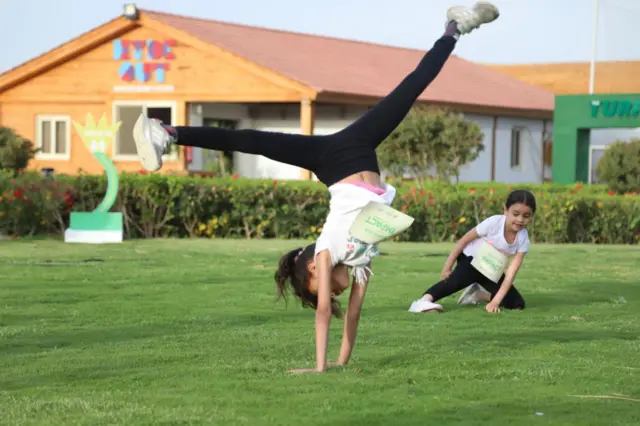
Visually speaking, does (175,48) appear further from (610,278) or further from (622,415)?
(622,415)

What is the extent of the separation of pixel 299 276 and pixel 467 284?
3.82m

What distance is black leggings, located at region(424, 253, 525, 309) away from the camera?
Result: 10273 millimetres

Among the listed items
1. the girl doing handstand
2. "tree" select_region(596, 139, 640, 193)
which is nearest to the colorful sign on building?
"tree" select_region(596, 139, 640, 193)

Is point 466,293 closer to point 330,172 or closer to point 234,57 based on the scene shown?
point 330,172

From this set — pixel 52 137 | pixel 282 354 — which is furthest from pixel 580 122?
pixel 282 354

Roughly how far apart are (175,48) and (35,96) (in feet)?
17.1

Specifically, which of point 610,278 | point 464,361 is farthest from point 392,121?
point 610,278

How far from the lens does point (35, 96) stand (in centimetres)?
3541

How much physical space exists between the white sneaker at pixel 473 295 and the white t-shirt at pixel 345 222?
164 inches

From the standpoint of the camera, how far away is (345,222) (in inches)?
260

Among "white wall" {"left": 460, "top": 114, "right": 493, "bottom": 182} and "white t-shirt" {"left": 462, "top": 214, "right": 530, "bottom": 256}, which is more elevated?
"white wall" {"left": 460, "top": 114, "right": 493, "bottom": 182}

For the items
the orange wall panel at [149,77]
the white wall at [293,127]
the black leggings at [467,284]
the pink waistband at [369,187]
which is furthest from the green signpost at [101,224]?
the white wall at [293,127]

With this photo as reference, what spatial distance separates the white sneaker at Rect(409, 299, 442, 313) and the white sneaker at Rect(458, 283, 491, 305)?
0.75 meters

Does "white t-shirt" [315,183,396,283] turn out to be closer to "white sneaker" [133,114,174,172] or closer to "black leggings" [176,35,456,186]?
"black leggings" [176,35,456,186]
